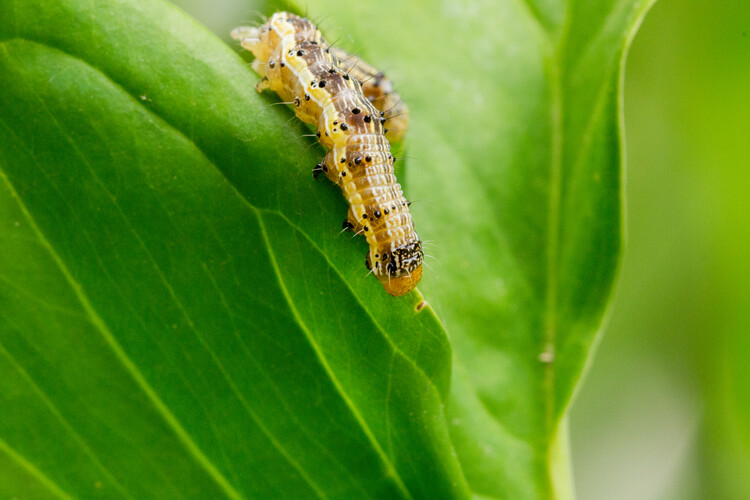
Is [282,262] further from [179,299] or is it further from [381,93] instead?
[381,93]

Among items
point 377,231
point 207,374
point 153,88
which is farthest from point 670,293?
point 153,88

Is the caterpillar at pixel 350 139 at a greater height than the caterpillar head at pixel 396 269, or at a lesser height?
greater

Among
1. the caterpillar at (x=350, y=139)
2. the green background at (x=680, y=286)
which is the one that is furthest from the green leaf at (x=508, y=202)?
the green background at (x=680, y=286)

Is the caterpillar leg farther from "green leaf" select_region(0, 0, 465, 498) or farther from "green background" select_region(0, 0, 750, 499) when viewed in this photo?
"green background" select_region(0, 0, 750, 499)

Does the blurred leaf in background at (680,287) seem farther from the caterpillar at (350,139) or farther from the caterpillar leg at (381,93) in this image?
the caterpillar at (350,139)

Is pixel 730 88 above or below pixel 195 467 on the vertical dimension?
above

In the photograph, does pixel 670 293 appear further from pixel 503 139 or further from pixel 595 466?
pixel 503 139
